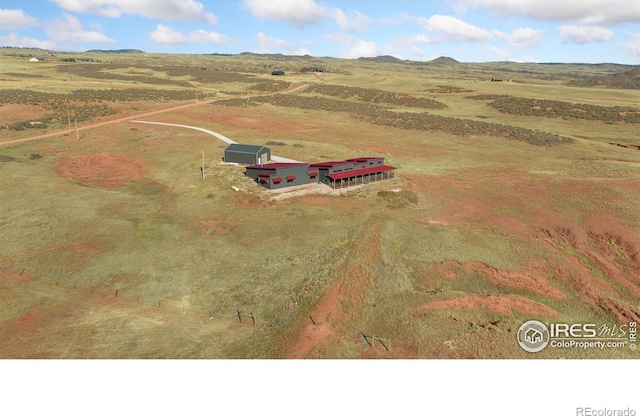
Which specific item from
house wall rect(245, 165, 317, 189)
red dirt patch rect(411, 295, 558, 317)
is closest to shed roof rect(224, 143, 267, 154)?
house wall rect(245, 165, 317, 189)

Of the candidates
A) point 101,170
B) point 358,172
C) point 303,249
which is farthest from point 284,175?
point 101,170

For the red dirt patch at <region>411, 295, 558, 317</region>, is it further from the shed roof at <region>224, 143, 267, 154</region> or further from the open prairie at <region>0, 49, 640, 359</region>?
the shed roof at <region>224, 143, 267, 154</region>

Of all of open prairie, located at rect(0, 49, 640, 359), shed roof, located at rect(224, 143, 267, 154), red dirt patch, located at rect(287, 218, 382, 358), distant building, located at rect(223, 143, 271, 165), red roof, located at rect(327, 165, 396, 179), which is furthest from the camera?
shed roof, located at rect(224, 143, 267, 154)

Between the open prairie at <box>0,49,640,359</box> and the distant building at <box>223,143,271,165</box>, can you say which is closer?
the open prairie at <box>0,49,640,359</box>

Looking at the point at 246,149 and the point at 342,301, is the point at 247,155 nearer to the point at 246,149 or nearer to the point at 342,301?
the point at 246,149

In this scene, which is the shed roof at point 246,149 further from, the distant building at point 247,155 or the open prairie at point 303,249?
the open prairie at point 303,249
